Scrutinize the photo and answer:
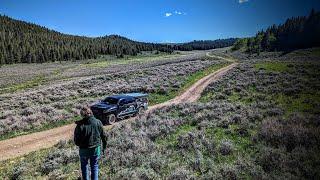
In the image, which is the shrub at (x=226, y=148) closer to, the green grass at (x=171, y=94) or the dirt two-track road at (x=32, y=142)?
the dirt two-track road at (x=32, y=142)

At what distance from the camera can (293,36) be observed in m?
141

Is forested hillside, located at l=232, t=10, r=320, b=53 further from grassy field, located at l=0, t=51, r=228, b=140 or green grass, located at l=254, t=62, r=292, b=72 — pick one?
grassy field, located at l=0, t=51, r=228, b=140

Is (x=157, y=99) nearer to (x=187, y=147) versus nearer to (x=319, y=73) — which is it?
(x=319, y=73)

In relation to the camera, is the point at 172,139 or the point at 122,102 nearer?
the point at 172,139

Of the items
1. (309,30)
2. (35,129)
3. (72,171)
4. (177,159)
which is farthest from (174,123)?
(309,30)

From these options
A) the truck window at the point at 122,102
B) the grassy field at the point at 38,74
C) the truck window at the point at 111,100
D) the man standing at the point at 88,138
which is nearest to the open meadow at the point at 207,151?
the man standing at the point at 88,138

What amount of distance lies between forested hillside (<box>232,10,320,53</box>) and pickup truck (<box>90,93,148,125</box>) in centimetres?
9307

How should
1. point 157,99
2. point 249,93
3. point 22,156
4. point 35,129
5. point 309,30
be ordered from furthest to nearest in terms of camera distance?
1. point 309,30
2. point 157,99
3. point 249,93
4. point 35,129
5. point 22,156

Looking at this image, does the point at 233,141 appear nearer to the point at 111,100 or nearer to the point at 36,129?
the point at 111,100

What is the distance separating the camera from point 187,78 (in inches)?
1854

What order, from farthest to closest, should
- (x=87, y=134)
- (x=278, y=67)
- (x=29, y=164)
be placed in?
(x=278, y=67) → (x=29, y=164) → (x=87, y=134)

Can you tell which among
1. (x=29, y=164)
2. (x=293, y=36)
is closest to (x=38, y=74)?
(x=29, y=164)

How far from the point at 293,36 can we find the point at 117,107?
13346 cm

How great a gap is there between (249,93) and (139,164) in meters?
18.9
